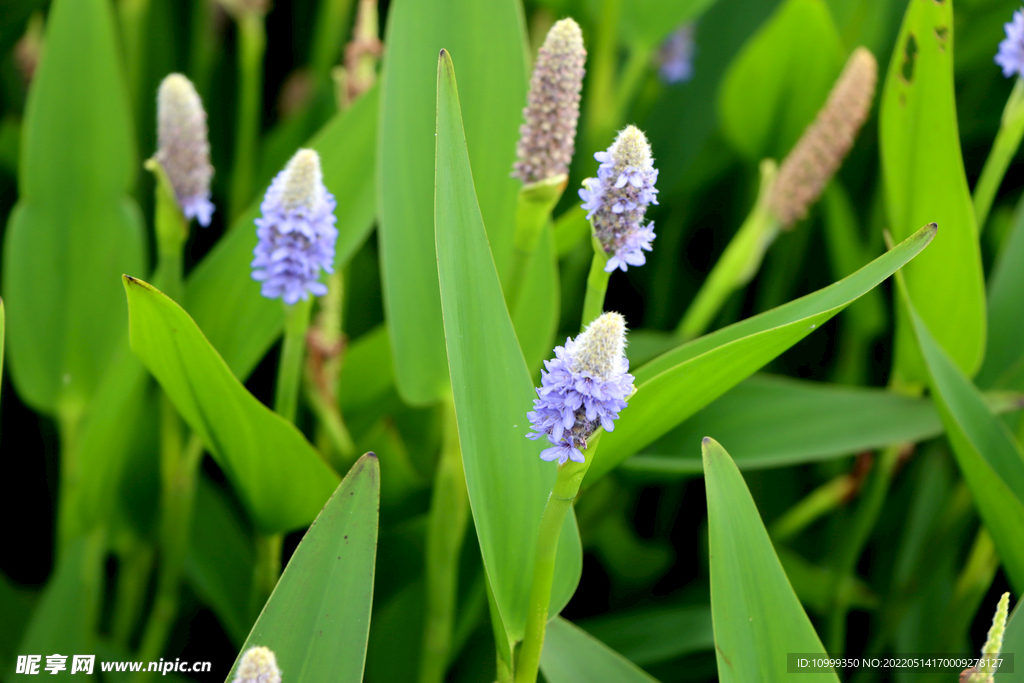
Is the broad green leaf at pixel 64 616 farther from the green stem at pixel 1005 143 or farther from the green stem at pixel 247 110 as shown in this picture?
the green stem at pixel 1005 143

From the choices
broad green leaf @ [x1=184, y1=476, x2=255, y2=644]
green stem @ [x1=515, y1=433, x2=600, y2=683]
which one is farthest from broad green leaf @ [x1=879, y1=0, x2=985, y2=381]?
broad green leaf @ [x1=184, y1=476, x2=255, y2=644]

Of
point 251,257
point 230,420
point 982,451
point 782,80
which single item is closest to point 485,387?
point 230,420

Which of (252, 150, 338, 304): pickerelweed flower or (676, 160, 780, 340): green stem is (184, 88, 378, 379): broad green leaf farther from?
(676, 160, 780, 340): green stem

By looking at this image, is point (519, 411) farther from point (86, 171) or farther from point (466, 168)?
point (86, 171)

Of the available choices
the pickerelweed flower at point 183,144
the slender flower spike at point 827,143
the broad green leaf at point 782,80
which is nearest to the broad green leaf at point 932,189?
the slender flower spike at point 827,143

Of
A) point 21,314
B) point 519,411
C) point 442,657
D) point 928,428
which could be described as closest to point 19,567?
point 21,314
